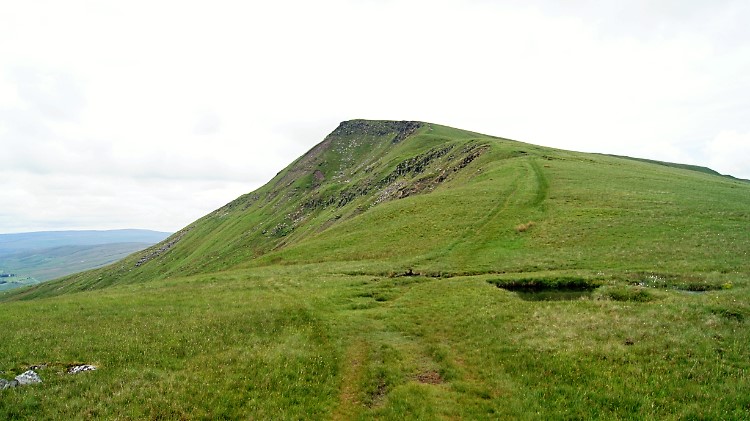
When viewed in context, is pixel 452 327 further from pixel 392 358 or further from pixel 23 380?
pixel 23 380

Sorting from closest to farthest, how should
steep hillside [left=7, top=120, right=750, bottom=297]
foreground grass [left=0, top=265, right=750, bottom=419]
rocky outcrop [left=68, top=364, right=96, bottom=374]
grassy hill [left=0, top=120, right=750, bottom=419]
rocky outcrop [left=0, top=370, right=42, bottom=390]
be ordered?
foreground grass [left=0, top=265, right=750, bottom=419] < grassy hill [left=0, top=120, right=750, bottom=419] < rocky outcrop [left=0, top=370, right=42, bottom=390] < rocky outcrop [left=68, top=364, right=96, bottom=374] < steep hillside [left=7, top=120, right=750, bottom=297]

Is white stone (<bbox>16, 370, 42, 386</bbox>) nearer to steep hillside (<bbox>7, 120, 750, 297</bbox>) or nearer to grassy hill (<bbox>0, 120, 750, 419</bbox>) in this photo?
grassy hill (<bbox>0, 120, 750, 419</bbox>)

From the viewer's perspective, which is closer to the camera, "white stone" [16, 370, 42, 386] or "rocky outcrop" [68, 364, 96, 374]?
"white stone" [16, 370, 42, 386]

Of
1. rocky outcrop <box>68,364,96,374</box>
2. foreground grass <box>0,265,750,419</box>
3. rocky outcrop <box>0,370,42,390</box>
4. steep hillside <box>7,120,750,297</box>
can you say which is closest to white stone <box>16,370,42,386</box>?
rocky outcrop <box>0,370,42,390</box>

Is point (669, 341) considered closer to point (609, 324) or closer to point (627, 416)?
point (609, 324)

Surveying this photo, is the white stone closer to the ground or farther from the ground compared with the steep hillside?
closer to the ground

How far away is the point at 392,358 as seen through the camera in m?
20.4

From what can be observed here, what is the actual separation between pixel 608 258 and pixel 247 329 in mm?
32592

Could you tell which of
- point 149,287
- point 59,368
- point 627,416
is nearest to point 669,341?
point 627,416

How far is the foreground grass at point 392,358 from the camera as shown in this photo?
15.2 meters

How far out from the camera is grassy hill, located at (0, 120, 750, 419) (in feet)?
51.4

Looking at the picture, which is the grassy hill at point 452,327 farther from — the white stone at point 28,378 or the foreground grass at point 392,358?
the white stone at point 28,378

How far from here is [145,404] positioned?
1540cm

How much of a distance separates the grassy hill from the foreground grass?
101mm
